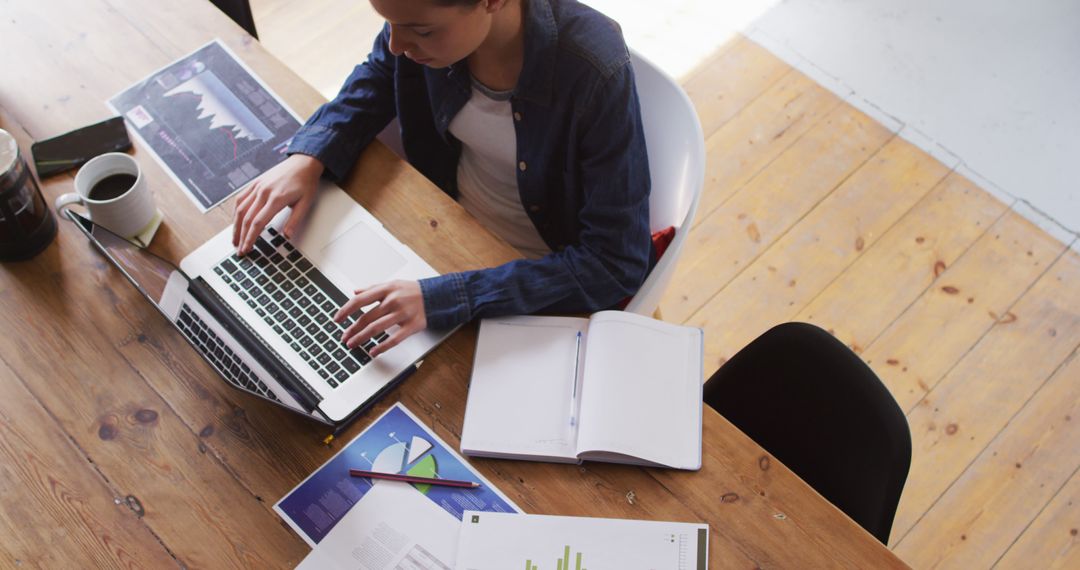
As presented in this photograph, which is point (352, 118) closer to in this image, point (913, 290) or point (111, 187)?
point (111, 187)

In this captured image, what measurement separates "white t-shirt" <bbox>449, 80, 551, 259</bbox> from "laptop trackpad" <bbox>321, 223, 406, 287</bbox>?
0.25 meters

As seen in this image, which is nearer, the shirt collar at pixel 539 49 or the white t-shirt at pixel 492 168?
the shirt collar at pixel 539 49

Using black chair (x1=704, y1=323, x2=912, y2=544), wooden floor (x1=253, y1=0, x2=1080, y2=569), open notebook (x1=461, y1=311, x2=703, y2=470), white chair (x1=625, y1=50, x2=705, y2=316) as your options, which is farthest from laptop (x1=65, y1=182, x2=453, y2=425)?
wooden floor (x1=253, y1=0, x2=1080, y2=569)

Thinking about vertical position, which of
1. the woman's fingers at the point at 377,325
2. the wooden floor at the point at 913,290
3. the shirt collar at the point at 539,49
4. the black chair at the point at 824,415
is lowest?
the wooden floor at the point at 913,290

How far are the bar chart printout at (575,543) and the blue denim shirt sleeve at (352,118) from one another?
57 centimetres

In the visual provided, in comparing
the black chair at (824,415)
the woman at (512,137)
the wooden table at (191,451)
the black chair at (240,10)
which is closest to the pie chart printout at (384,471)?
the wooden table at (191,451)

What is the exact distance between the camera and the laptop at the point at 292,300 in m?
1.09

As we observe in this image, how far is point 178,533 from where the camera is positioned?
1.02m

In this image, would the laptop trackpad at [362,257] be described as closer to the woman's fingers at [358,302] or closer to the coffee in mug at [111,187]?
the woman's fingers at [358,302]

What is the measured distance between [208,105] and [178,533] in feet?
2.23

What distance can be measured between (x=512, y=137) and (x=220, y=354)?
21.2 inches

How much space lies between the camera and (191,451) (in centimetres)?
108

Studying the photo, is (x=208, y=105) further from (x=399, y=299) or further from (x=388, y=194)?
(x=399, y=299)

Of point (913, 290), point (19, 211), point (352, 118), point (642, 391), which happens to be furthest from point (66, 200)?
point (913, 290)
